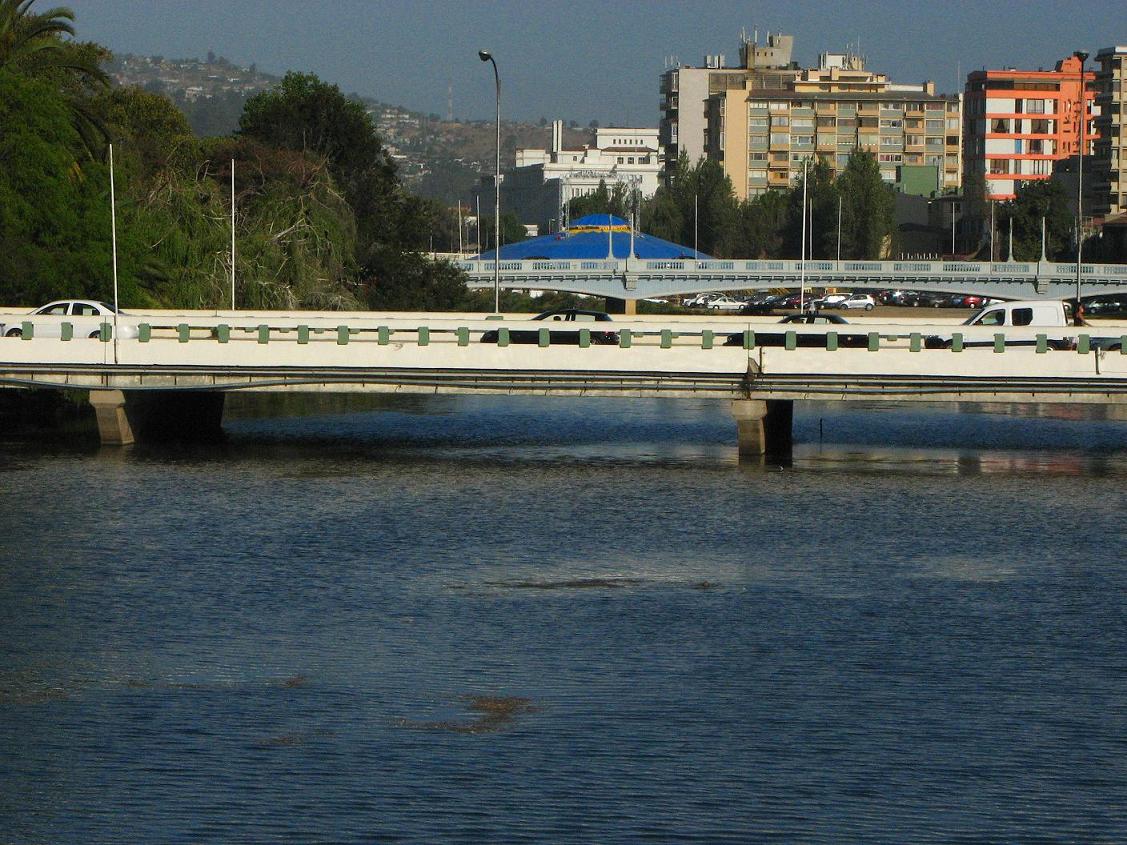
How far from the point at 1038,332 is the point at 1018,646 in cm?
2096

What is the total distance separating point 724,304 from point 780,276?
29.8 meters

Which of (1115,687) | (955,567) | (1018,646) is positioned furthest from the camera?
(955,567)

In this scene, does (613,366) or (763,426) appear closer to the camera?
(613,366)

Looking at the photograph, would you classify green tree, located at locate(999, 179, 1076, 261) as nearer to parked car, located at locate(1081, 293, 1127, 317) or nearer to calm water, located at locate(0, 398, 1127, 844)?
parked car, located at locate(1081, 293, 1127, 317)

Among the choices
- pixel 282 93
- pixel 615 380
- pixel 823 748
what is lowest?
pixel 823 748

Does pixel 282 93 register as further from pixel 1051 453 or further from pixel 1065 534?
pixel 1065 534

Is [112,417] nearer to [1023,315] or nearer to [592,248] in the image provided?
[1023,315]

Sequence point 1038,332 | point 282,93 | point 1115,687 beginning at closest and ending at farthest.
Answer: point 1115,687
point 1038,332
point 282,93

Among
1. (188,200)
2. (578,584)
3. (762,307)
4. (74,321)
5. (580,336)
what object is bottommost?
(578,584)

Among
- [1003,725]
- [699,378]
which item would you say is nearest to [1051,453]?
[699,378]

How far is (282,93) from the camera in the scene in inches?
4092

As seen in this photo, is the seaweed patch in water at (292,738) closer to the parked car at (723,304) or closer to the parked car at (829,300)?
the parked car at (829,300)

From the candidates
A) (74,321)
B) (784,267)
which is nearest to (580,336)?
(74,321)

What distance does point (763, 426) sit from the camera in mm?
41094
